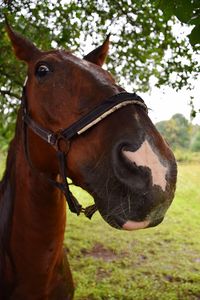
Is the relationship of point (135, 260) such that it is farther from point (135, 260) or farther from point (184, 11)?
point (184, 11)

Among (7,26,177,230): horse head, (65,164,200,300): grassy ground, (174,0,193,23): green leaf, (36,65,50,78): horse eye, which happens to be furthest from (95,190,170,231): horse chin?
(65,164,200,300): grassy ground

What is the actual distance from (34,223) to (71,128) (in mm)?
765

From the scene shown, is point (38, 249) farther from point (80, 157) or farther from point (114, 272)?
point (114, 272)

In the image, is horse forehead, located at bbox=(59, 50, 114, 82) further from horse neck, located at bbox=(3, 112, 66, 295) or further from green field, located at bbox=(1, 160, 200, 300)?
green field, located at bbox=(1, 160, 200, 300)

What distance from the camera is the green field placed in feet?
17.4

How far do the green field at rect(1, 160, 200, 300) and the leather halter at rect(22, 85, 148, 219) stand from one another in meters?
3.61

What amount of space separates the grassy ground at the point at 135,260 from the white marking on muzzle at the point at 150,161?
404cm

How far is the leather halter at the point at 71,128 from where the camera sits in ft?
5.14

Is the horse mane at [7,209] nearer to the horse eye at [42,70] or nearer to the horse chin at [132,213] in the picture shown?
the horse eye at [42,70]

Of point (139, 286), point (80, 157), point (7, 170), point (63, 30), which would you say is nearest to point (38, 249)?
point (7, 170)

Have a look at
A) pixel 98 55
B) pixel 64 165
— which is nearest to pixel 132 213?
pixel 64 165

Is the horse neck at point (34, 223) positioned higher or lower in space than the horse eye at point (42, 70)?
lower

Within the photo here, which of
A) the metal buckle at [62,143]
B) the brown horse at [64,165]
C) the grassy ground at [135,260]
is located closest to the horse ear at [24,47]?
the brown horse at [64,165]

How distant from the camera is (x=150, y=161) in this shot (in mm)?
1434
